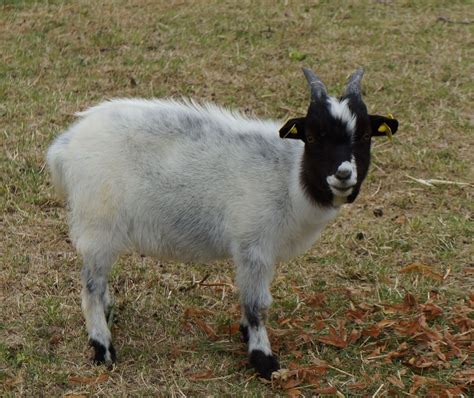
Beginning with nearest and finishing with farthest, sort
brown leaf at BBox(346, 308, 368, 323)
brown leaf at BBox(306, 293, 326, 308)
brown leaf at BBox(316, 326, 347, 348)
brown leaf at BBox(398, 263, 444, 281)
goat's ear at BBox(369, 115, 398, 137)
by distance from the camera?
goat's ear at BBox(369, 115, 398, 137) → brown leaf at BBox(316, 326, 347, 348) → brown leaf at BBox(346, 308, 368, 323) → brown leaf at BBox(306, 293, 326, 308) → brown leaf at BBox(398, 263, 444, 281)

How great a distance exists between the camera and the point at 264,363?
16.1ft

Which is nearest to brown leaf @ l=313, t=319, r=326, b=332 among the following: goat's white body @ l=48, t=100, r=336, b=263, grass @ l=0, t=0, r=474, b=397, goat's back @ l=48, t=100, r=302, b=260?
grass @ l=0, t=0, r=474, b=397

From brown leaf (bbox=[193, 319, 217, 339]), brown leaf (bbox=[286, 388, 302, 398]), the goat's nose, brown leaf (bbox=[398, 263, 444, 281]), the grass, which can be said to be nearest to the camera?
the goat's nose

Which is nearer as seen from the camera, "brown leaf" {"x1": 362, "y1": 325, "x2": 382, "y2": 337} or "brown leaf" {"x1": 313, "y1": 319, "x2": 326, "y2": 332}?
"brown leaf" {"x1": 362, "y1": 325, "x2": 382, "y2": 337}

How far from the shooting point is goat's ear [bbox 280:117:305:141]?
4.71 meters

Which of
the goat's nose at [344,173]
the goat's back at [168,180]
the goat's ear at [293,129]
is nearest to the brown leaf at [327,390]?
the goat's back at [168,180]

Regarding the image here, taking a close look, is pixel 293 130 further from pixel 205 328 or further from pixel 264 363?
pixel 205 328

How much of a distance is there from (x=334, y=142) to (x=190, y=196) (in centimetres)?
88

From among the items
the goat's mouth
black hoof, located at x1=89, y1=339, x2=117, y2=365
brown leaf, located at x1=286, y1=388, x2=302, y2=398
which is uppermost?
the goat's mouth

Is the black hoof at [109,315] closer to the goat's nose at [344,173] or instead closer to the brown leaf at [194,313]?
the brown leaf at [194,313]

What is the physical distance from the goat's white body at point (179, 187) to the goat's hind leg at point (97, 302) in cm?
9

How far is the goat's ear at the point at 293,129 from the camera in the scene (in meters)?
4.71

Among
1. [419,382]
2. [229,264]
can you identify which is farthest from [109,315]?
[419,382]

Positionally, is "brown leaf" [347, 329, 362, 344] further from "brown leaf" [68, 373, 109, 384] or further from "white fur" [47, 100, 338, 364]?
"brown leaf" [68, 373, 109, 384]
